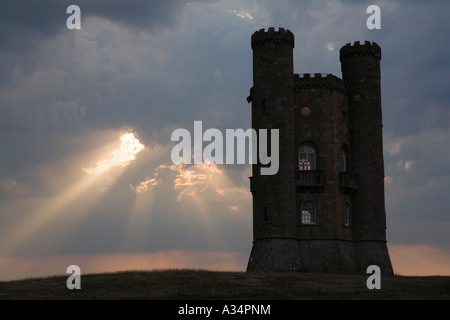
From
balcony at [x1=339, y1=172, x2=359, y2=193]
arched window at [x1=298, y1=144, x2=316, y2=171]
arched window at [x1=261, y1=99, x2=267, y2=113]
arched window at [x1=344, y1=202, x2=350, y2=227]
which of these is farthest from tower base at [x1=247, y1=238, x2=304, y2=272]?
arched window at [x1=261, y1=99, x2=267, y2=113]

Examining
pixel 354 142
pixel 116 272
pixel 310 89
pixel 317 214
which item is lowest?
pixel 116 272

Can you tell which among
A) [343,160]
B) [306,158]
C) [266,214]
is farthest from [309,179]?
[266,214]

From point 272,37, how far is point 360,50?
9513mm

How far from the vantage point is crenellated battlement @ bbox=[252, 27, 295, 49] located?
5816 cm

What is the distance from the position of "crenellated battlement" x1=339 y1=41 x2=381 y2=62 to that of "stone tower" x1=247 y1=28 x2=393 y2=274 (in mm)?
209

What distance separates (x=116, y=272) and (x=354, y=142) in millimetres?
25069

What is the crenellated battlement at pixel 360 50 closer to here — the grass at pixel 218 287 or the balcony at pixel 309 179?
the balcony at pixel 309 179

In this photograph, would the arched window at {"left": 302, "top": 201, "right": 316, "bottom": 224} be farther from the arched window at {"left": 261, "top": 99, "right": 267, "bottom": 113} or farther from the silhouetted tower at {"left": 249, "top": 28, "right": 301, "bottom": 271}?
the arched window at {"left": 261, "top": 99, "right": 267, "bottom": 113}

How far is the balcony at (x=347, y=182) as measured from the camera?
191 feet

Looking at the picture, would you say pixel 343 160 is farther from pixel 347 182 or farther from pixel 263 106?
pixel 263 106
